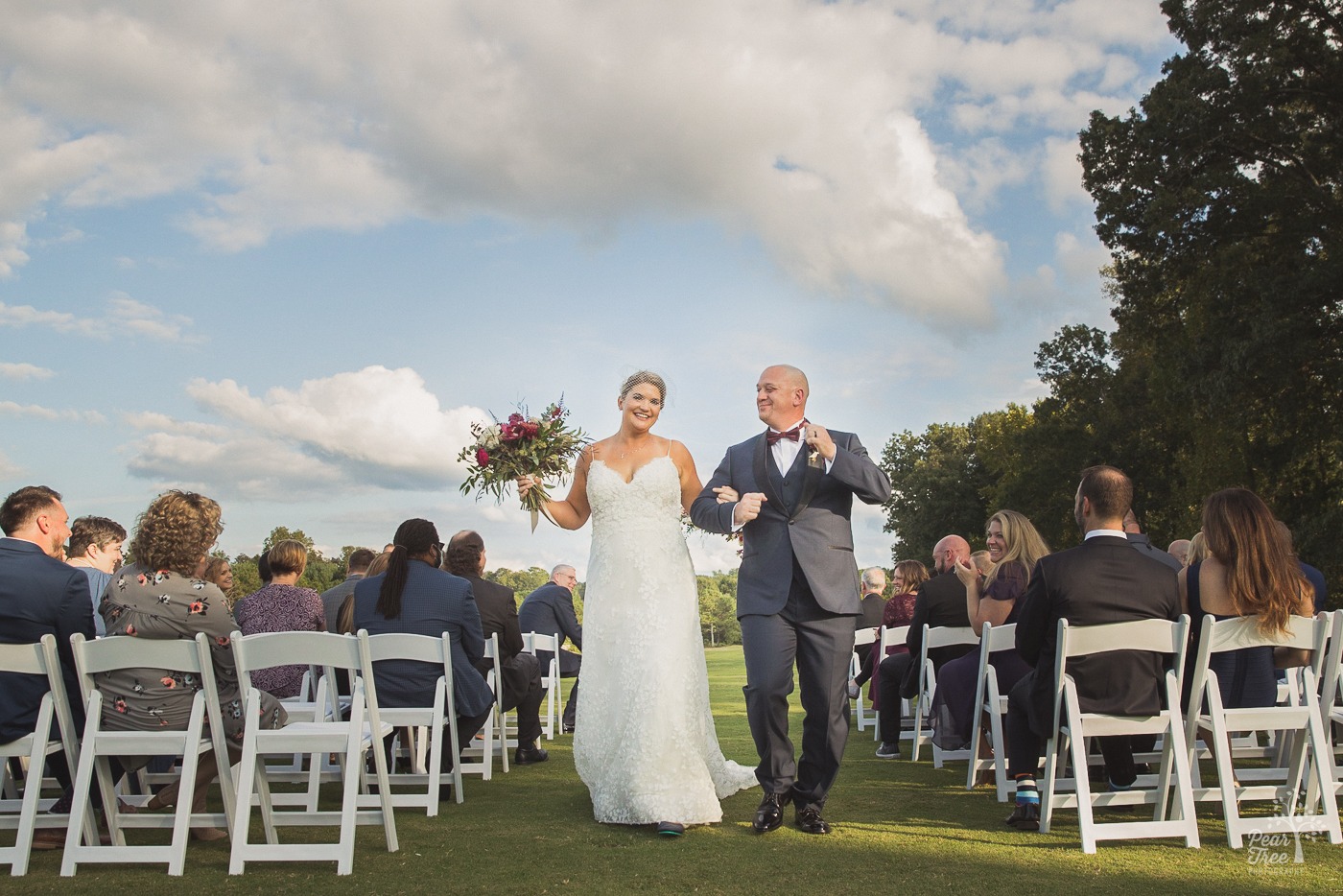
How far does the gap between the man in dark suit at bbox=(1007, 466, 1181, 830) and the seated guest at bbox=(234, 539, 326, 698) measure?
16.6 ft

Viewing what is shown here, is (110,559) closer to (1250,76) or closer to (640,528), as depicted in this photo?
(640,528)

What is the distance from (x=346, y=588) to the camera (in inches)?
363

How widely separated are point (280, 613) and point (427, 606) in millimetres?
1596

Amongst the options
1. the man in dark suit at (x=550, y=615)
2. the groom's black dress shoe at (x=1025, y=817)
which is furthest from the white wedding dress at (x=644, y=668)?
the man in dark suit at (x=550, y=615)

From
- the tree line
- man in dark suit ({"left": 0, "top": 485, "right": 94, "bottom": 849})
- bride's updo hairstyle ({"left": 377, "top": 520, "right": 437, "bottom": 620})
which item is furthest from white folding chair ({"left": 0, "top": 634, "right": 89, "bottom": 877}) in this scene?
the tree line

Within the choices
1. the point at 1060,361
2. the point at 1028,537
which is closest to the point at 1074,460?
the point at 1060,361

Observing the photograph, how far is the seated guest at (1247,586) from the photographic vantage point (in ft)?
17.7

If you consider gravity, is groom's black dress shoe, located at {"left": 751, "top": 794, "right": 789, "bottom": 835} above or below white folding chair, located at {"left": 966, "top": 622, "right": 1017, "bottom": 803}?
below

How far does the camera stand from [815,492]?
5758 millimetres

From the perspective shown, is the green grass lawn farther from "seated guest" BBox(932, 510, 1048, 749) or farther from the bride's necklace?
the bride's necklace

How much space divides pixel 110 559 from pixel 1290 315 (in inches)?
867

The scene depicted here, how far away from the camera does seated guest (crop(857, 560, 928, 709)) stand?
36.1ft

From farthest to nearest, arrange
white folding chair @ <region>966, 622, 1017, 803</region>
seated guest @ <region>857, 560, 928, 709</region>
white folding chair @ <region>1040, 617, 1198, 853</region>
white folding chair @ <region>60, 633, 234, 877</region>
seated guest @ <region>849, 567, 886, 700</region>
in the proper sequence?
seated guest @ <region>849, 567, 886, 700</region> → seated guest @ <region>857, 560, 928, 709</region> → white folding chair @ <region>966, 622, 1017, 803</region> → white folding chair @ <region>1040, 617, 1198, 853</region> → white folding chair @ <region>60, 633, 234, 877</region>

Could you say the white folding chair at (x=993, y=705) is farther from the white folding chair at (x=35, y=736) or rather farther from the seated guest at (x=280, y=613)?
the white folding chair at (x=35, y=736)
